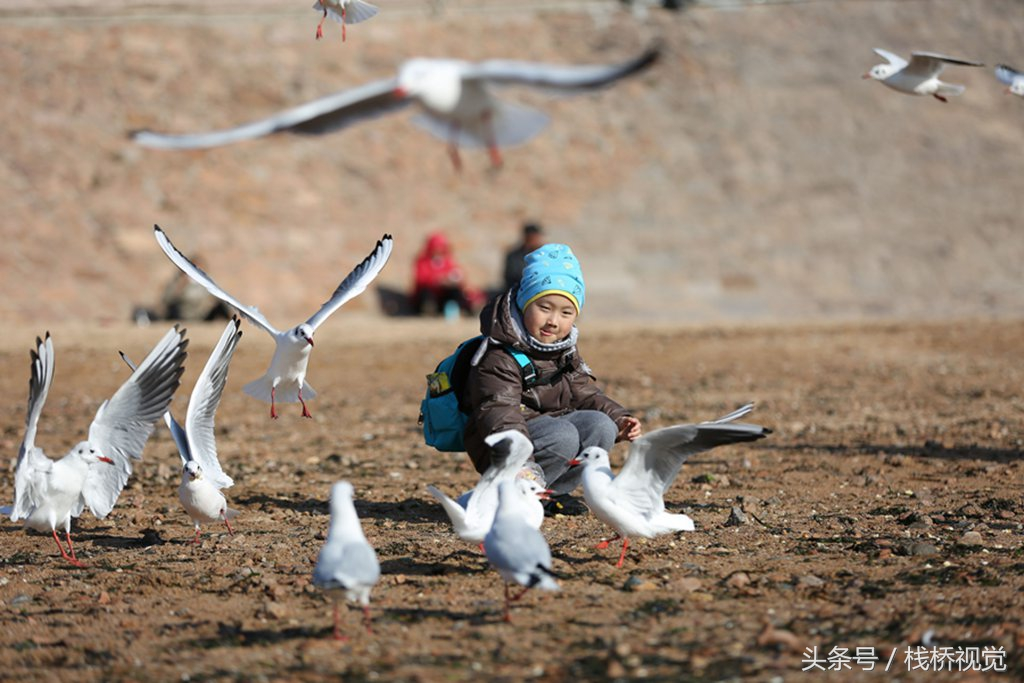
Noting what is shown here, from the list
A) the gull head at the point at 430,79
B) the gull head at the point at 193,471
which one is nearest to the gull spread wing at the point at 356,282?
the gull head at the point at 193,471

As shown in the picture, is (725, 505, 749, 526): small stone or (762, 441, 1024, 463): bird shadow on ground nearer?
(725, 505, 749, 526): small stone

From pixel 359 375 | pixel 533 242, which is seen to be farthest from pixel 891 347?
pixel 359 375

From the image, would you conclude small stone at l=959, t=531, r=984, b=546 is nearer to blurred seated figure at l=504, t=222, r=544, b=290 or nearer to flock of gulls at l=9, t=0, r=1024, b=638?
flock of gulls at l=9, t=0, r=1024, b=638

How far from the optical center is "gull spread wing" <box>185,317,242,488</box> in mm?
6391

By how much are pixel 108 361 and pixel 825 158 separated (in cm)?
1521

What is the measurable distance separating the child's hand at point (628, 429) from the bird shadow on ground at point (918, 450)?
2.60m

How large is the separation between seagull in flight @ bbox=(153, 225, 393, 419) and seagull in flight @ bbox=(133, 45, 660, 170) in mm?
1374

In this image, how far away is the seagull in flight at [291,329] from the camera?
6.33m

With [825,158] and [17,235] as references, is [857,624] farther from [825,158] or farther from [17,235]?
[825,158]

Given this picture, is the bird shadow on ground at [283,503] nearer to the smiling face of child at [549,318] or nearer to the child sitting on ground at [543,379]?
the child sitting on ground at [543,379]

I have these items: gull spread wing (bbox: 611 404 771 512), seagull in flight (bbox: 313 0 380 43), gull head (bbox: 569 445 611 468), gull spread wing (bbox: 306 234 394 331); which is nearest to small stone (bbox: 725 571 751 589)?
gull spread wing (bbox: 611 404 771 512)

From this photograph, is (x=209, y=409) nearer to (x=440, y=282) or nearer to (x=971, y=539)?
(x=971, y=539)

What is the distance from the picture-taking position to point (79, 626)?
510cm

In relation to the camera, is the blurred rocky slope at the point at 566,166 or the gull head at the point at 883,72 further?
the blurred rocky slope at the point at 566,166
